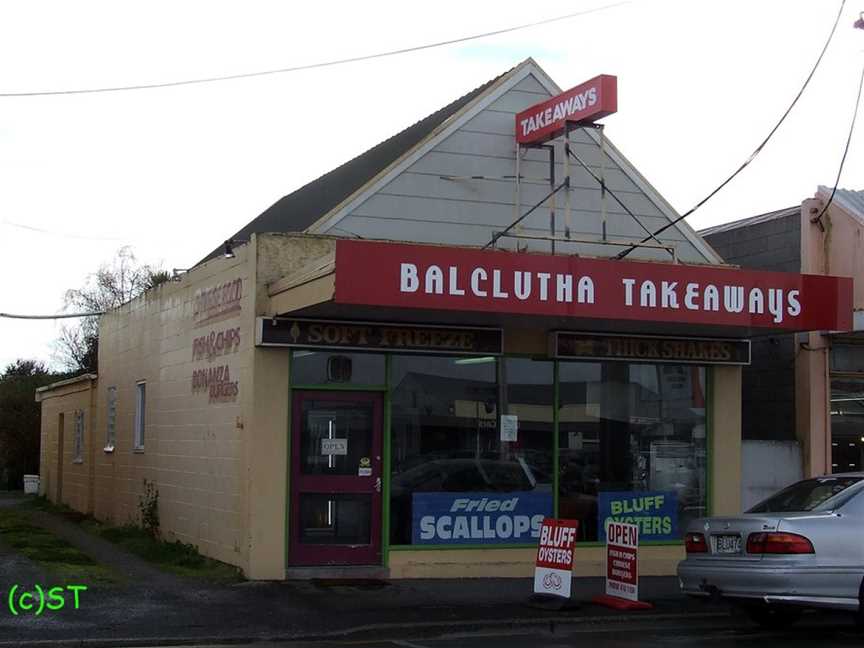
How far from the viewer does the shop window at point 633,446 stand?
49.6 ft

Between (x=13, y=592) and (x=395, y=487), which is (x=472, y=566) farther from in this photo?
(x=13, y=592)

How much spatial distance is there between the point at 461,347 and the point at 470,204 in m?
2.05

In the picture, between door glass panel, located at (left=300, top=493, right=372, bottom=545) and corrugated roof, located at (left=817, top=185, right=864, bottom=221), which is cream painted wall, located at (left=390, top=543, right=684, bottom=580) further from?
corrugated roof, located at (left=817, top=185, right=864, bottom=221)

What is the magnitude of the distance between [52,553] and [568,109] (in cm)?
924

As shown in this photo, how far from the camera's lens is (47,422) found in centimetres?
2995

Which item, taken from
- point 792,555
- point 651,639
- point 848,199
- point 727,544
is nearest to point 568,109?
point 848,199

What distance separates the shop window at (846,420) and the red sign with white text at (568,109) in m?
6.35

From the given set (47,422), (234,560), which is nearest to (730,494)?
(234,560)

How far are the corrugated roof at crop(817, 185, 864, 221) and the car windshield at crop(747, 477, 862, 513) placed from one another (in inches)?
261

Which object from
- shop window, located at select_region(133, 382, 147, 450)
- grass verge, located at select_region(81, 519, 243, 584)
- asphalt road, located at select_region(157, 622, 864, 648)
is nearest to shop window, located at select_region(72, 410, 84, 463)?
shop window, located at select_region(133, 382, 147, 450)

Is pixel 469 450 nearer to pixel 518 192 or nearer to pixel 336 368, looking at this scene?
pixel 336 368

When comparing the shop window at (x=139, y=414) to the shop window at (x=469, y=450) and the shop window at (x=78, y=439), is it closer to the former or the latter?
the shop window at (x=78, y=439)

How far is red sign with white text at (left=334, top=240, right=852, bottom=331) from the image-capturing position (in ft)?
38.8

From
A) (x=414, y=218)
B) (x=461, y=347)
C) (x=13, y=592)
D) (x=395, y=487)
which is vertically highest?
(x=414, y=218)
